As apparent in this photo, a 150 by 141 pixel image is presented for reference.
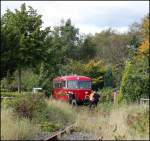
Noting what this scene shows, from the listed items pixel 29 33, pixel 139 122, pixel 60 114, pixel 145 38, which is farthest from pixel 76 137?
pixel 29 33

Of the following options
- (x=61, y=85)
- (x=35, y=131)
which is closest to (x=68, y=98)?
(x=61, y=85)

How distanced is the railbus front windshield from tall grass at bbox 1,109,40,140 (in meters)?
28.1

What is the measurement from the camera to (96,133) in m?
23.3

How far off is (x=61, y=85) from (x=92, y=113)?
15.9m

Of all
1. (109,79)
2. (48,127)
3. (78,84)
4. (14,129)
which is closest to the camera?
(14,129)

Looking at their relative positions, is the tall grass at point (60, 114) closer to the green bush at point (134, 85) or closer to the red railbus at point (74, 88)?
the green bush at point (134, 85)

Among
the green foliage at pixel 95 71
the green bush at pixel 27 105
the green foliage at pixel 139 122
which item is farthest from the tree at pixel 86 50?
the green foliage at pixel 139 122

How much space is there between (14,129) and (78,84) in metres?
31.1

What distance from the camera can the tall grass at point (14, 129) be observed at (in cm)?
1891

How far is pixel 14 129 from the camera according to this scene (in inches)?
774

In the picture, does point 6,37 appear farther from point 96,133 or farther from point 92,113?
point 96,133

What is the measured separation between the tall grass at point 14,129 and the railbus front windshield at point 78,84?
92.3 ft

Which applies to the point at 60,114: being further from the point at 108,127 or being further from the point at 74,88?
the point at 74,88

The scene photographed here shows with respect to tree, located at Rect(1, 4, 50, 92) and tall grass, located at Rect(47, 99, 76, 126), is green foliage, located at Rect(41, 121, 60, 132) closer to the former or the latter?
tall grass, located at Rect(47, 99, 76, 126)
